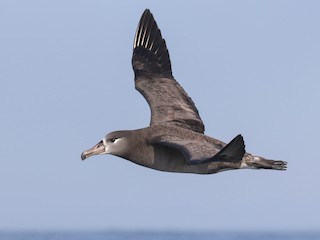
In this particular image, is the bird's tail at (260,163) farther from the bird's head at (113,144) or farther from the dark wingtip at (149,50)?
the dark wingtip at (149,50)

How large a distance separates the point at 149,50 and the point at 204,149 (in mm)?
5641

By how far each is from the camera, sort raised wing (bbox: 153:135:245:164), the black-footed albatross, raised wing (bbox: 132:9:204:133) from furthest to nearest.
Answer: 1. raised wing (bbox: 132:9:204:133)
2. the black-footed albatross
3. raised wing (bbox: 153:135:245:164)

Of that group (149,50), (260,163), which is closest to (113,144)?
(260,163)

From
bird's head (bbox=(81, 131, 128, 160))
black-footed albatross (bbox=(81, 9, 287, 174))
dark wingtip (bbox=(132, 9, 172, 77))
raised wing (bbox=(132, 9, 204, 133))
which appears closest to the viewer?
black-footed albatross (bbox=(81, 9, 287, 174))

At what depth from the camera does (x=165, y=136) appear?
18.9 meters

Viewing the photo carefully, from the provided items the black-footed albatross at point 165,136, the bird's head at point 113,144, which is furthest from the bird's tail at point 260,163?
the bird's head at point 113,144

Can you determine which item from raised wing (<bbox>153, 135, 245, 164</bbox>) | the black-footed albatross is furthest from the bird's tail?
raised wing (<bbox>153, 135, 245, 164</bbox>)

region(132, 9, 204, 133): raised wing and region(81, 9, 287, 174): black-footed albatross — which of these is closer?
region(81, 9, 287, 174): black-footed albatross

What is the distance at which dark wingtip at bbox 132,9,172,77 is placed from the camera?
2223 cm

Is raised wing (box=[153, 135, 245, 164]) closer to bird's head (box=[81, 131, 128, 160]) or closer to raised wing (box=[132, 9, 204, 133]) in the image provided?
bird's head (box=[81, 131, 128, 160])

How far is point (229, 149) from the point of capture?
52.7 feet

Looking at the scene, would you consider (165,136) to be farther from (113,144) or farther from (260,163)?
(260,163)

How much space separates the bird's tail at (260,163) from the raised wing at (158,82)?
199cm

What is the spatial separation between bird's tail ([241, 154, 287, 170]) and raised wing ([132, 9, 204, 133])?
6.54 feet
